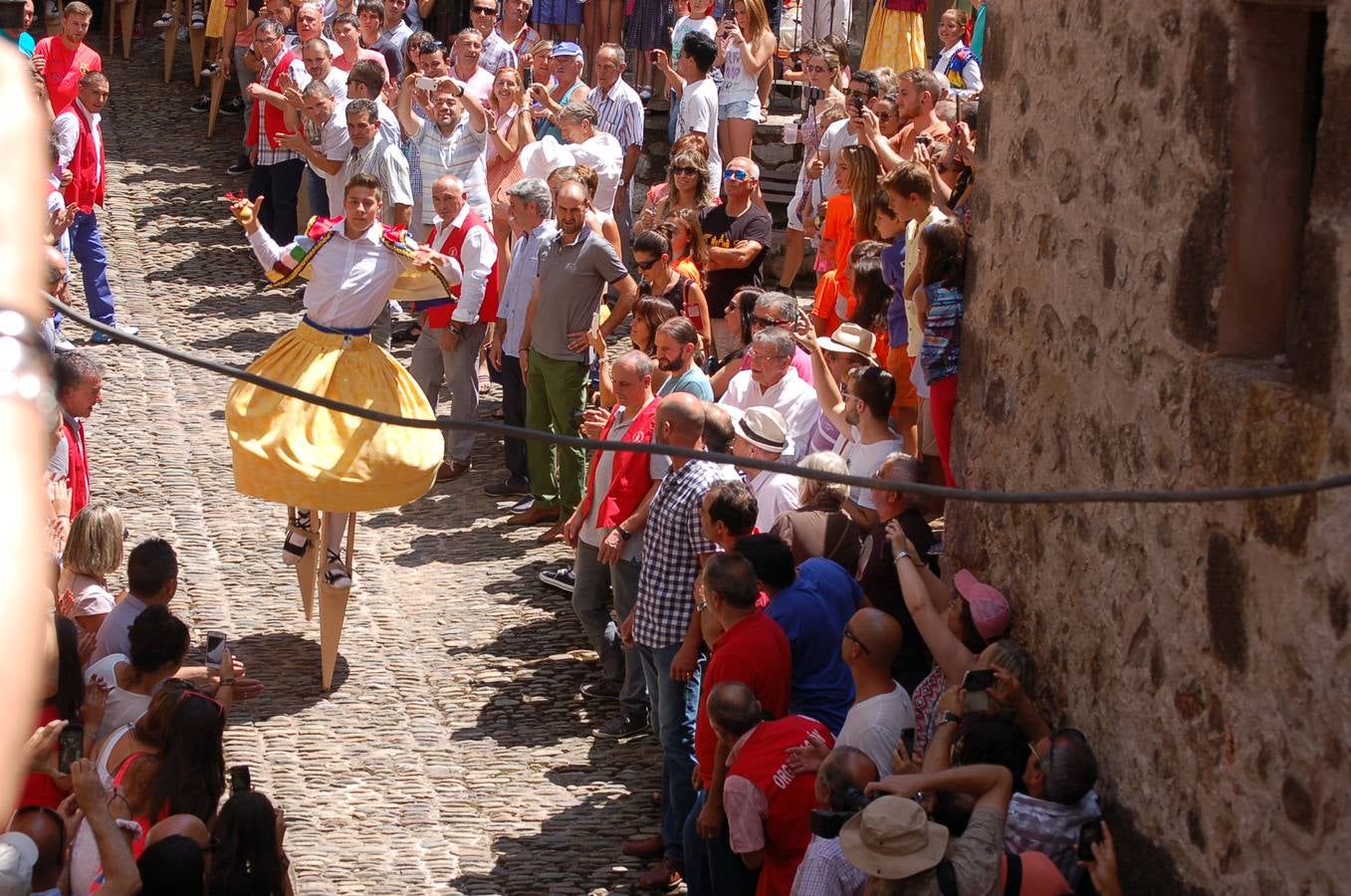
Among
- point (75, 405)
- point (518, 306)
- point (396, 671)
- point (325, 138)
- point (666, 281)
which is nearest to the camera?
point (75, 405)

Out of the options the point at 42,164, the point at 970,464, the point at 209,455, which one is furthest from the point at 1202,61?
the point at 209,455

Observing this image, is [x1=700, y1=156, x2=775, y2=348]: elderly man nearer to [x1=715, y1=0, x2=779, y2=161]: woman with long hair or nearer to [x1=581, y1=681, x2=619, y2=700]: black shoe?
[x1=715, y1=0, x2=779, y2=161]: woman with long hair

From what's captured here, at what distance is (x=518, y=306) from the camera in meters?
10.1

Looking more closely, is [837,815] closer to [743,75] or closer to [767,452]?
[767,452]

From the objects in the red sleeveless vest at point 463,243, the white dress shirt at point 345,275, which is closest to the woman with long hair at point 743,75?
the red sleeveless vest at point 463,243

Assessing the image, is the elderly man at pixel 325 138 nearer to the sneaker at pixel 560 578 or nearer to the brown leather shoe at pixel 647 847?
the sneaker at pixel 560 578

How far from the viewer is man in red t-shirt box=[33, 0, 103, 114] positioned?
12961mm

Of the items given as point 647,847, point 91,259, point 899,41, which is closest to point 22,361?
point 647,847

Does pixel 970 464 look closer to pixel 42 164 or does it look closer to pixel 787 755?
pixel 787 755

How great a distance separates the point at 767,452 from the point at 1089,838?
293 cm

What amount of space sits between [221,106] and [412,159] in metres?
6.47

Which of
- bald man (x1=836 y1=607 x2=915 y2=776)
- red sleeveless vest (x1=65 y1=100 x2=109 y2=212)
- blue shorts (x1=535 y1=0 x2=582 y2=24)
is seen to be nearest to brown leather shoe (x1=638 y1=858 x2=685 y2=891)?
bald man (x1=836 y1=607 x2=915 y2=776)

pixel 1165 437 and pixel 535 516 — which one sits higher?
pixel 1165 437

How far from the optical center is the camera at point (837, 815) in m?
5.04
